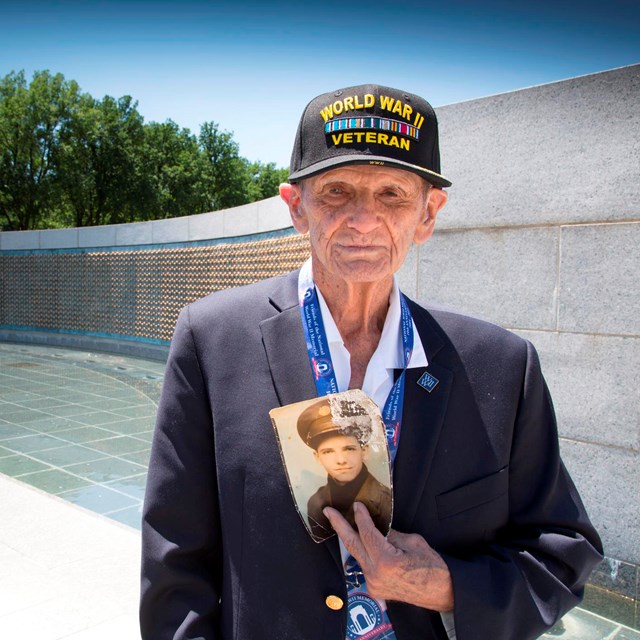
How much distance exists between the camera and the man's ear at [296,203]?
1.48 m

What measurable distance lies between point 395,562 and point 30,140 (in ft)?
104

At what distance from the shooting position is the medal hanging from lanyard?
128cm

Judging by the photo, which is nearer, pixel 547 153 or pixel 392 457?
pixel 392 457

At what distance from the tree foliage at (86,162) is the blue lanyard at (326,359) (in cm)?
3080

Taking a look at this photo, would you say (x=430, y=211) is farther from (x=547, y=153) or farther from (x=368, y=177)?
(x=547, y=153)

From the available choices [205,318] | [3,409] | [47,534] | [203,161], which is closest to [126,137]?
[203,161]

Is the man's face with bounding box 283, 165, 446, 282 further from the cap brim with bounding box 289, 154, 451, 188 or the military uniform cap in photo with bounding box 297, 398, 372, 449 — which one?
the military uniform cap in photo with bounding box 297, 398, 372, 449

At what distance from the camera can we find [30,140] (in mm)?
28656

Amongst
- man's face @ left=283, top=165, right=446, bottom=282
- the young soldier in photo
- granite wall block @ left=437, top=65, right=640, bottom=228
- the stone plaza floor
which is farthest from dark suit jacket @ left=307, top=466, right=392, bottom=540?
granite wall block @ left=437, top=65, right=640, bottom=228

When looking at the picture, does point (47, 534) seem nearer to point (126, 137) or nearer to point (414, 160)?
point (414, 160)

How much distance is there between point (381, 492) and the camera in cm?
124

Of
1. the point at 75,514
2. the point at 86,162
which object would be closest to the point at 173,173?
the point at 86,162

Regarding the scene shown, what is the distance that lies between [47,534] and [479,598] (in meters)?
3.43

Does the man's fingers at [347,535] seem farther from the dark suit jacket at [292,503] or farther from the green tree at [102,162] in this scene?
the green tree at [102,162]
